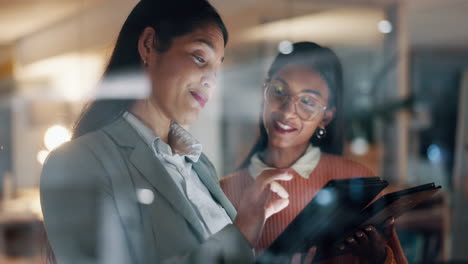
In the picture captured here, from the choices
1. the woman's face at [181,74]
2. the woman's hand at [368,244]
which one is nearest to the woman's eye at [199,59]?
the woman's face at [181,74]

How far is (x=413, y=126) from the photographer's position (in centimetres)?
206

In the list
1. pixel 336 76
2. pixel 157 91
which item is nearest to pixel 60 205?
pixel 157 91

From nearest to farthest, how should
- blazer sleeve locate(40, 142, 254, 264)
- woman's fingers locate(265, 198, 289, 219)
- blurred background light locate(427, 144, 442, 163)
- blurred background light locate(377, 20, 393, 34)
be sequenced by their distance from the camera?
1. blazer sleeve locate(40, 142, 254, 264)
2. woman's fingers locate(265, 198, 289, 219)
3. blurred background light locate(377, 20, 393, 34)
4. blurred background light locate(427, 144, 442, 163)

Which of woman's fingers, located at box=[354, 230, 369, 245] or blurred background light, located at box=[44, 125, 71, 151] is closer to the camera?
Result: blurred background light, located at box=[44, 125, 71, 151]

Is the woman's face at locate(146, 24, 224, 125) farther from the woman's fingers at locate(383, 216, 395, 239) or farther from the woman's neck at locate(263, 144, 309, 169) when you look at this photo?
the woman's fingers at locate(383, 216, 395, 239)

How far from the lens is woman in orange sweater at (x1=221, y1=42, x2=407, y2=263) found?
30.5 inches

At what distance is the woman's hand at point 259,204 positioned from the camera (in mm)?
695

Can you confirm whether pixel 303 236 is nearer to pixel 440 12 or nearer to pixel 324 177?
pixel 324 177

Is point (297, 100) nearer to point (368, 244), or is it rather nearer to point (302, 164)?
point (302, 164)

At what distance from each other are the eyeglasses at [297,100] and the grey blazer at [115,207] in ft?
0.77

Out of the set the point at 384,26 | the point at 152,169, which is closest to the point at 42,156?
the point at 152,169

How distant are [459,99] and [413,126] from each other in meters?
0.25

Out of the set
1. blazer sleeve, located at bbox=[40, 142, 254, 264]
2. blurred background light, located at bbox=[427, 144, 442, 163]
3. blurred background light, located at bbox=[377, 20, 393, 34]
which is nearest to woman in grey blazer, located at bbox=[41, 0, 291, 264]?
blazer sleeve, located at bbox=[40, 142, 254, 264]

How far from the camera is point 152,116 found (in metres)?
0.67
